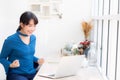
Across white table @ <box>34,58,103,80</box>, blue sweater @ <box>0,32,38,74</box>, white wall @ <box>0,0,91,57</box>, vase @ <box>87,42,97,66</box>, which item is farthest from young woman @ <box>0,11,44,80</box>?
white wall @ <box>0,0,91,57</box>

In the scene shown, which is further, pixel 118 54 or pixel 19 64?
pixel 19 64

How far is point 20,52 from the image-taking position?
6.89ft

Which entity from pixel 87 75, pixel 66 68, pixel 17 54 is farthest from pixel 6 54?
pixel 87 75

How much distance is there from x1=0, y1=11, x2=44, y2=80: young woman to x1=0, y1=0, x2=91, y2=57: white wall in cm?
124

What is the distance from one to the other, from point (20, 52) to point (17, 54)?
0.11 feet

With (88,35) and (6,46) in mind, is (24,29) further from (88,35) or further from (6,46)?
(88,35)

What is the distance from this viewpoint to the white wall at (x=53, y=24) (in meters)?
3.34

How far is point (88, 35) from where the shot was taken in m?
3.40

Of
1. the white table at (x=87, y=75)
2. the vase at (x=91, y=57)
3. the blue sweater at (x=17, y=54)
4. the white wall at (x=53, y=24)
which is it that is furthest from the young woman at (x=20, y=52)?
the white wall at (x=53, y=24)

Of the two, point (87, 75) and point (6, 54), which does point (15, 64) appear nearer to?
point (6, 54)

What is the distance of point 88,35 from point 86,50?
0.54 metres

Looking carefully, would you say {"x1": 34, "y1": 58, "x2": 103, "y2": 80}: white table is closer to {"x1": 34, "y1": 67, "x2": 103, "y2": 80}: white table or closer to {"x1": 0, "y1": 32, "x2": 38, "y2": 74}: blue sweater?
{"x1": 34, "y1": 67, "x2": 103, "y2": 80}: white table

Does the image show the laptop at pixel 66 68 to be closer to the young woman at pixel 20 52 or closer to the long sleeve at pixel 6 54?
the young woman at pixel 20 52

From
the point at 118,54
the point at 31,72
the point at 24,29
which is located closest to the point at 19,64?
the point at 31,72
